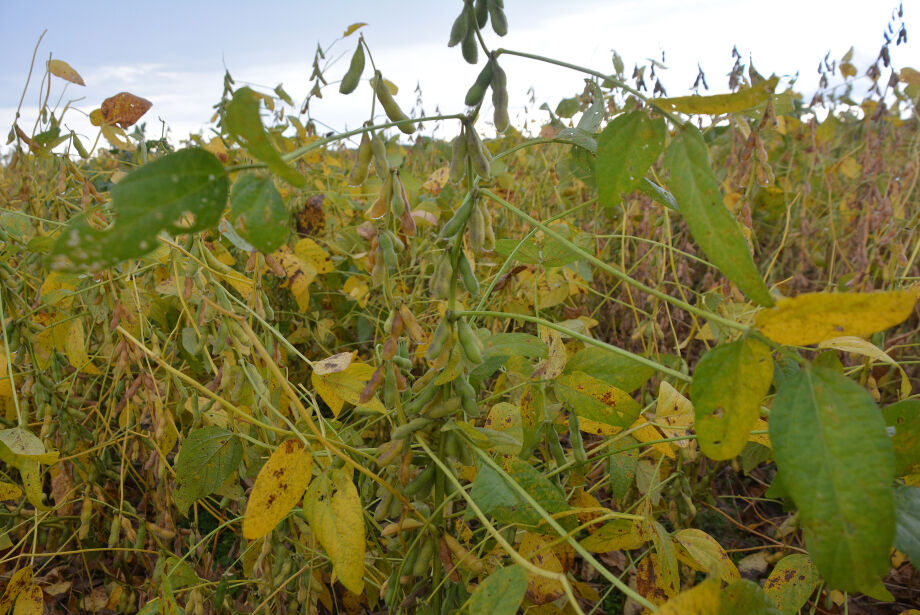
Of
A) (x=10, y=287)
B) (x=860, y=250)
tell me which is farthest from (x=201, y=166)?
(x=860, y=250)

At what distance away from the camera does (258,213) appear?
1.78ft

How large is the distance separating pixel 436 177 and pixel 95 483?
1518mm

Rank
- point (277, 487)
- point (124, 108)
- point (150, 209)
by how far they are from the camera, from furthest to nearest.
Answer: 1. point (124, 108)
2. point (277, 487)
3. point (150, 209)

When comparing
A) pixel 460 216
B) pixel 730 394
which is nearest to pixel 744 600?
pixel 730 394

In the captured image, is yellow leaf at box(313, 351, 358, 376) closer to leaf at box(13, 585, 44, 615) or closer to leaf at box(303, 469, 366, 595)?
leaf at box(303, 469, 366, 595)

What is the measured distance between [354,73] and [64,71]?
1173 mm

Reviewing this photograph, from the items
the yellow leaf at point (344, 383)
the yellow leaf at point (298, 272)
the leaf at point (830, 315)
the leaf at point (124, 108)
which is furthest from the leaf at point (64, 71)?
the leaf at point (830, 315)

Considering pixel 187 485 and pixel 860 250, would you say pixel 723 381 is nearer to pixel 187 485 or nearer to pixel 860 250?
pixel 187 485

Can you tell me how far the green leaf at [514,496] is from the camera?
28.5 inches

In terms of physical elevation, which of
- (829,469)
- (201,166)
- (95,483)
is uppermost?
(201,166)

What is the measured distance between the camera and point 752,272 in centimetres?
55

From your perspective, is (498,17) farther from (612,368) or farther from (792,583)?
(792,583)

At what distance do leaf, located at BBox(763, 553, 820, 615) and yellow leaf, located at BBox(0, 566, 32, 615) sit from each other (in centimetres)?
143

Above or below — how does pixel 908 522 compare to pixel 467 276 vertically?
below
